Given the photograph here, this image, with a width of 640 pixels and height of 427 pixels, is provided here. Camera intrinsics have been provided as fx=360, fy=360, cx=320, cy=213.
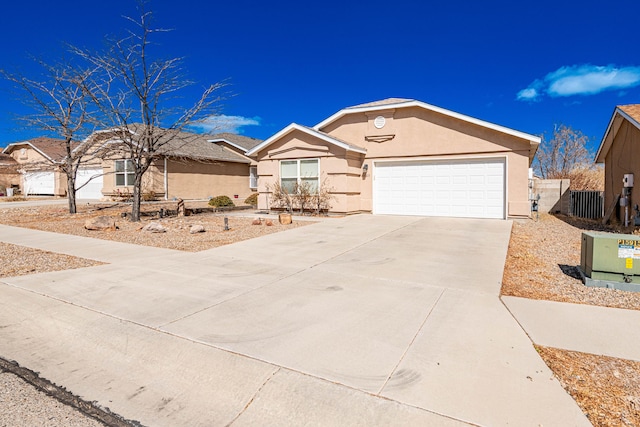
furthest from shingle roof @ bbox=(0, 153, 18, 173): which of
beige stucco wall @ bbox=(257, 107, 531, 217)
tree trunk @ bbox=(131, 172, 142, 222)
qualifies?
beige stucco wall @ bbox=(257, 107, 531, 217)

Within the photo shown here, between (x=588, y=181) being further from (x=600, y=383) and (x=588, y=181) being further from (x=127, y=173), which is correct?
(x=127, y=173)

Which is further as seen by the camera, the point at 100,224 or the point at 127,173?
the point at 127,173

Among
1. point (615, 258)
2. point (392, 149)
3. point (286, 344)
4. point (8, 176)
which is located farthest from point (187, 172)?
point (615, 258)

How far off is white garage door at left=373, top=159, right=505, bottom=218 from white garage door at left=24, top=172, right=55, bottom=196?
25.4 m

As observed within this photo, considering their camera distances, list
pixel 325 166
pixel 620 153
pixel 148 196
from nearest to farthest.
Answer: pixel 620 153
pixel 325 166
pixel 148 196

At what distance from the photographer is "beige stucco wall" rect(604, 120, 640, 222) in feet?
38.3

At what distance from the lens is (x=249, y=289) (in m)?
5.08

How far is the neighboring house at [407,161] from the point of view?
524 inches

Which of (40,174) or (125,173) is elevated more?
(40,174)

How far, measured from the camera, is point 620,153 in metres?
13.7

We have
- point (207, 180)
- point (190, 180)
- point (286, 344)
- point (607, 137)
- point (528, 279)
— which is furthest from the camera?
point (207, 180)

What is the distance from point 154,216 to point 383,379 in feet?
46.7

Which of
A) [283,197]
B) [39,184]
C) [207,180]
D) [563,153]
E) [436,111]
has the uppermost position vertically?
[563,153]

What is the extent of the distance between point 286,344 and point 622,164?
1553 cm
